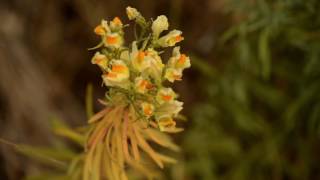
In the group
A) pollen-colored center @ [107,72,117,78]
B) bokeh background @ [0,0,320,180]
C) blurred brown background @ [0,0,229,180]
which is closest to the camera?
pollen-colored center @ [107,72,117,78]

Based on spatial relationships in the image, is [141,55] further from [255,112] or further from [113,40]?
[255,112]

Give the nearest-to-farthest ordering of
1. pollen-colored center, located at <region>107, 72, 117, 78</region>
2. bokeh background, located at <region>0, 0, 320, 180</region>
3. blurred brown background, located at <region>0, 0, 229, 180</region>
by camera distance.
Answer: pollen-colored center, located at <region>107, 72, 117, 78</region> < bokeh background, located at <region>0, 0, 320, 180</region> < blurred brown background, located at <region>0, 0, 229, 180</region>

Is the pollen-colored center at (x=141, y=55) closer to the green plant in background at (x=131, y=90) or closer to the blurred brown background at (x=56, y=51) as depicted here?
the green plant in background at (x=131, y=90)

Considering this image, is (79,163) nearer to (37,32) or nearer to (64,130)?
(64,130)

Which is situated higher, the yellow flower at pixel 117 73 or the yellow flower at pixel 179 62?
the yellow flower at pixel 117 73

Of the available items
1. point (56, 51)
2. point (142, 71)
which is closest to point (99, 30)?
point (142, 71)

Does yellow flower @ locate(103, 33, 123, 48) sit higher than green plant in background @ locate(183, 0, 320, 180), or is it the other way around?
yellow flower @ locate(103, 33, 123, 48)

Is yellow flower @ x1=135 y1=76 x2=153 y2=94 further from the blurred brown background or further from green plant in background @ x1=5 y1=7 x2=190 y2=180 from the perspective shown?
the blurred brown background

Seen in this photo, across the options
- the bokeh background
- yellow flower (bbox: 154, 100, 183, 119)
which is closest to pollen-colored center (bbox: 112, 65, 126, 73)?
yellow flower (bbox: 154, 100, 183, 119)

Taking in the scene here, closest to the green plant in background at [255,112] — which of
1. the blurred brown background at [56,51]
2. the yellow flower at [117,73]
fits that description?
the blurred brown background at [56,51]
